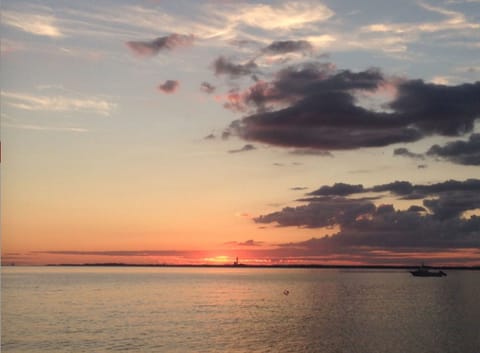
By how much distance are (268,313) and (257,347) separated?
52.6 m

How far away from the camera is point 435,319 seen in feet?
384

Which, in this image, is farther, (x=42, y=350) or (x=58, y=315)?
(x=58, y=315)

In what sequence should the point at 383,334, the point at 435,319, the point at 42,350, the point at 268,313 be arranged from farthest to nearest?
1. the point at 268,313
2. the point at 435,319
3. the point at 383,334
4. the point at 42,350

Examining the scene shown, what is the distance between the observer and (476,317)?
121938 millimetres

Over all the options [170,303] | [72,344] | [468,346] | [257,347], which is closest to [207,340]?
[257,347]

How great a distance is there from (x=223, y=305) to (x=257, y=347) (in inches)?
3026

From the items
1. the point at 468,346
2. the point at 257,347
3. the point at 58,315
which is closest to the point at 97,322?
the point at 58,315

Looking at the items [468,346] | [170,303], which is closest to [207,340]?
[468,346]

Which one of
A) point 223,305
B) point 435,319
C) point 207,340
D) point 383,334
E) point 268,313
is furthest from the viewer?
point 223,305

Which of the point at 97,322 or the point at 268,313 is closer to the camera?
the point at 97,322

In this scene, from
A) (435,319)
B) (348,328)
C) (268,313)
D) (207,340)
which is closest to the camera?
(207,340)

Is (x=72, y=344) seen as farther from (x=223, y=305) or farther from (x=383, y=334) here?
(x=223, y=305)

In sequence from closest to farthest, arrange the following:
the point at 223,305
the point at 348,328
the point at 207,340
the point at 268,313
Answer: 1. the point at 207,340
2. the point at 348,328
3. the point at 268,313
4. the point at 223,305

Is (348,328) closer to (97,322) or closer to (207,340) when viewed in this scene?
(207,340)
